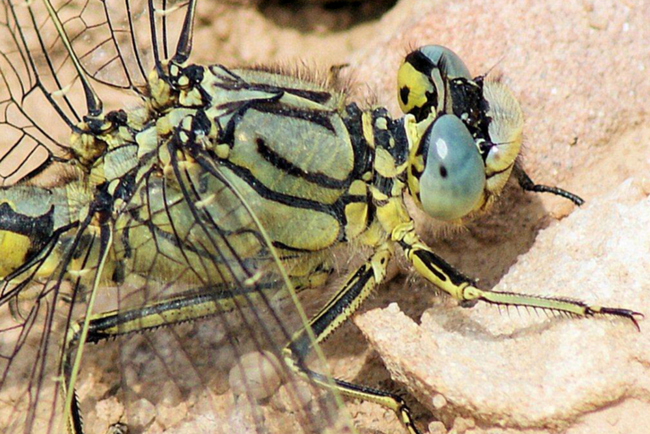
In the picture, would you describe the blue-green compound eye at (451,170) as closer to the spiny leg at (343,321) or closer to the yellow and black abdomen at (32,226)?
the spiny leg at (343,321)

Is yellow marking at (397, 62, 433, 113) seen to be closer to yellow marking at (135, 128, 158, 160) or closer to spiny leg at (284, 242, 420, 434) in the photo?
spiny leg at (284, 242, 420, 434)

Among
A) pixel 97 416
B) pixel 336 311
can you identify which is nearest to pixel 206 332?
pixel 97 416

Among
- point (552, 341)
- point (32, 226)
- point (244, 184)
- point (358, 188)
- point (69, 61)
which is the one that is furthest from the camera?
point (69, 61)

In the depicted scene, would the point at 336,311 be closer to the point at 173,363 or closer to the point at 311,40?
the point at 173,363

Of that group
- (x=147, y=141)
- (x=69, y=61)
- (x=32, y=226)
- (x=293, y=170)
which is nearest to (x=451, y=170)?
(x=293, y=170)

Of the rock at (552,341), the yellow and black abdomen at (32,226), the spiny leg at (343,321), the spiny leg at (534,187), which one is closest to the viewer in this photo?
the rock at (552,341)

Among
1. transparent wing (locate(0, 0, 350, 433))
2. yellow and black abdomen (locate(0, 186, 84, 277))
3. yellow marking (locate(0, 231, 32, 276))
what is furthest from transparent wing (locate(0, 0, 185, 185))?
yellow marking (locate(0, 231, 32, 276))

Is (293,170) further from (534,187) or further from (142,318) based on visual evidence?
(534,187)

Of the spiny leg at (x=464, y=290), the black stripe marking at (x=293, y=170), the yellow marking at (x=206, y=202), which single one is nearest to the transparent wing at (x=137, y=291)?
the yellow marking at (x=206, y=202)
